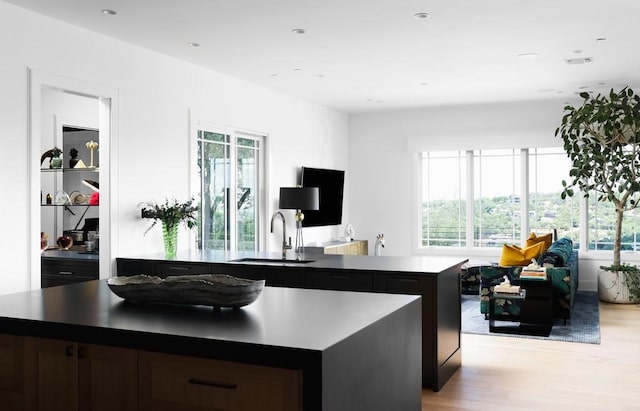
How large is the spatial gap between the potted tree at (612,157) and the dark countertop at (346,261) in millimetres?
3961

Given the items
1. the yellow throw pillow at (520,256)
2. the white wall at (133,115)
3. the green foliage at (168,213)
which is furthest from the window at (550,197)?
the green foliage at (168,213)

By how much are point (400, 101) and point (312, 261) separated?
482 centimetres

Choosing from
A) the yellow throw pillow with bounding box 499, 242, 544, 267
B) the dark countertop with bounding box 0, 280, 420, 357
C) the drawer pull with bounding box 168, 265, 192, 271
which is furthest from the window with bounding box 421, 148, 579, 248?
the dark countertop with bounding box 0, 280, 420, 357

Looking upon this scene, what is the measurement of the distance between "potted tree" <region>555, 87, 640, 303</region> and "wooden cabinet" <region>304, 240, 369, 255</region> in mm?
3067

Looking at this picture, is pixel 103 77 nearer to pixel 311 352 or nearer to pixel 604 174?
pixel 311 352

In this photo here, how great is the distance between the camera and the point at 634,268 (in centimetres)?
801

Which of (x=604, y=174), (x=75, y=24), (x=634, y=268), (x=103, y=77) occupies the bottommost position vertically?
(x=634, y=268)

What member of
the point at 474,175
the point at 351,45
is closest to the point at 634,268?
the point at 474,175

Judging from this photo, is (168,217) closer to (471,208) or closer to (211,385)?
(211,385)

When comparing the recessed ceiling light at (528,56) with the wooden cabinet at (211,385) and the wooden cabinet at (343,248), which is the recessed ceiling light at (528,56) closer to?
the wooden cabinet at (343,248)

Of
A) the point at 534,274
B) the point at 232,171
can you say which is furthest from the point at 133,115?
the point at 534,274

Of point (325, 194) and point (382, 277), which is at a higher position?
point (325, 194)

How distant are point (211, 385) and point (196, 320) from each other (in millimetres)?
314

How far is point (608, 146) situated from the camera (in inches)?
312
